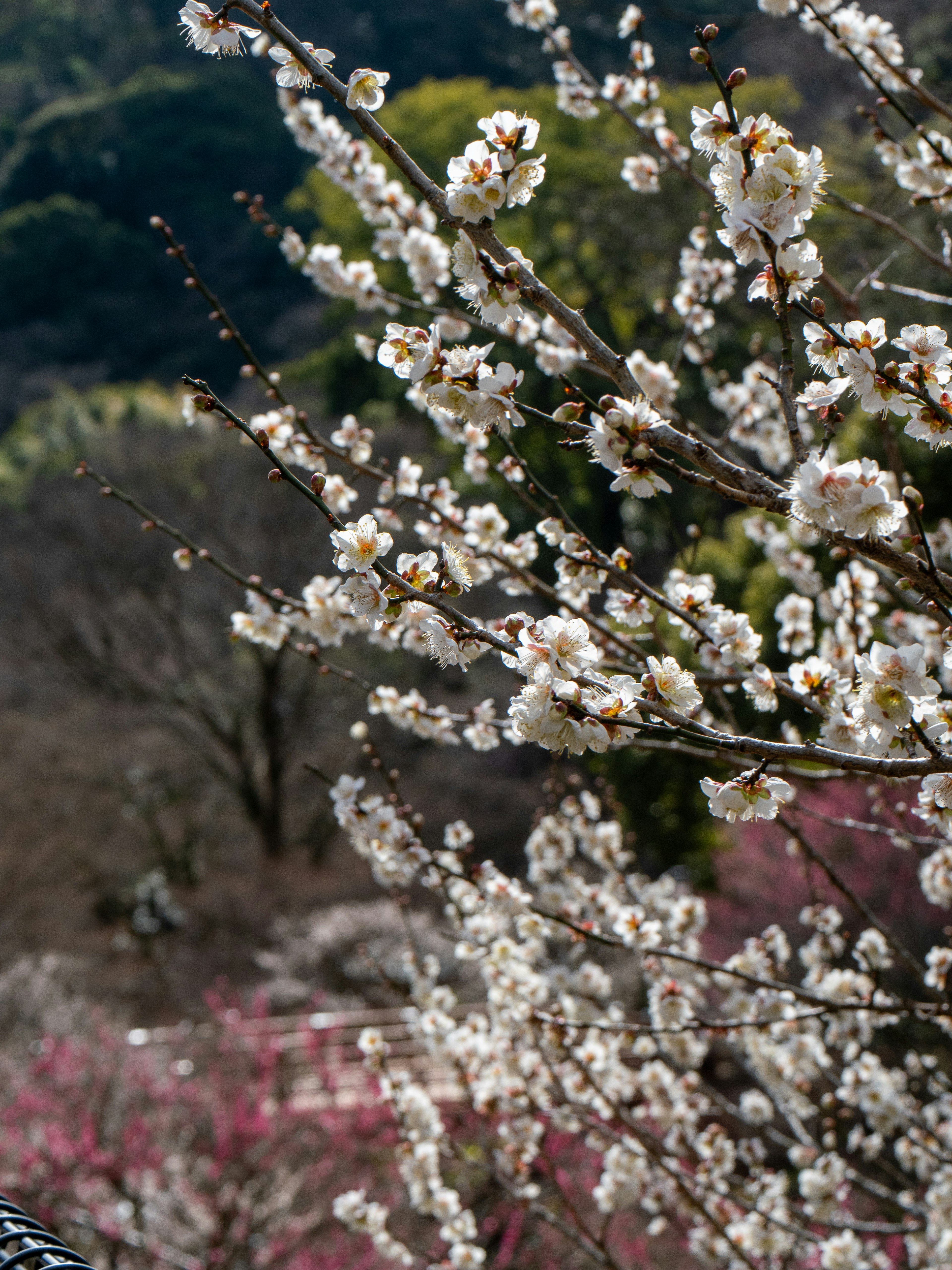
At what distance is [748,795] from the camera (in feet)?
3.57

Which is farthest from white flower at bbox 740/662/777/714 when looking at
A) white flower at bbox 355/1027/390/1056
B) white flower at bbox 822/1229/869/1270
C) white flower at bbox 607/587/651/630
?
white flower at bbox 822/1229/869/1270

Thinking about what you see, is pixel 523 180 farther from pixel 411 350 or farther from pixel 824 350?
pixel 824 350

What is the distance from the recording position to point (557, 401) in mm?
13633

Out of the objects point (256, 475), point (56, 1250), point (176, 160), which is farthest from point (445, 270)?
point (176, 160)

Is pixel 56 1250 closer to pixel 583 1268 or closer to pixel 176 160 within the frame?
pixel 583 1268

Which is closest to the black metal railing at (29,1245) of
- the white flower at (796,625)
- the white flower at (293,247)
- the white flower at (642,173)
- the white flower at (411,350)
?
the white flower at (411,350)

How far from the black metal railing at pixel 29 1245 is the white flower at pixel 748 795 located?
82cm

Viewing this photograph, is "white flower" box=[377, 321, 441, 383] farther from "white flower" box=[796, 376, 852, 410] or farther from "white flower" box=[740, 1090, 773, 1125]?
"white flower" box=[740, 1090, 773, 1125]

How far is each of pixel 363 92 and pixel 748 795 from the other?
1.02 metres

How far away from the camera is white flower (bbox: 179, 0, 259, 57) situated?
122 cm

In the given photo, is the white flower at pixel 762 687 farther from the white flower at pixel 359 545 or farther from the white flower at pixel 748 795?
the white flower at pixel 359 545

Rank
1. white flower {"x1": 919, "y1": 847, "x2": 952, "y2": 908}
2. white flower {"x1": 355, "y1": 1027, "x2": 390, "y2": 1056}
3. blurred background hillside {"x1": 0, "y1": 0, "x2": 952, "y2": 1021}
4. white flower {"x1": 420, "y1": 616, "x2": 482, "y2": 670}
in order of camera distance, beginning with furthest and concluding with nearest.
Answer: blurred background hillside {"x1": 0, "y1": 0, "x2": 952, "y2": 1021}
white flower {"x1": 355, "y1": 1027, "x2": 390, "y2": 1056}
white flower {"x1": 919, "y1": 847, "x2": 952, "y2": 908}
white flower {"x1": 420, "y1": 616, "x2": 482, "y2": 670}

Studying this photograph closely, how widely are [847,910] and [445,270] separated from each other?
4.76m

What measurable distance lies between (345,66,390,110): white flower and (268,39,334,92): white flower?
55 millimetres
